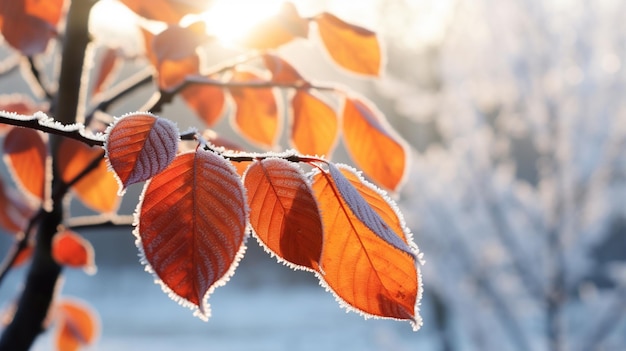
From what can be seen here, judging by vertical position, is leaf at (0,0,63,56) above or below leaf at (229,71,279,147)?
above

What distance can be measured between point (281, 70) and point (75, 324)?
46cm

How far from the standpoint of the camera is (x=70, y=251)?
613 millimetres

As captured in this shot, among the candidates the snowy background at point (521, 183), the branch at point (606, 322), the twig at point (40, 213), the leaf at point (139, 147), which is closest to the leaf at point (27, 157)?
the twig at point (40, 213)

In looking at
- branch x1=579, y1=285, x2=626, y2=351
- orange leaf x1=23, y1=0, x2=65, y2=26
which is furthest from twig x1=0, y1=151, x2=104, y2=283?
branch x1=579, y1=285, x2=626, y2=351

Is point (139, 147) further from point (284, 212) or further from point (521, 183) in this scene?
point (521, 183)

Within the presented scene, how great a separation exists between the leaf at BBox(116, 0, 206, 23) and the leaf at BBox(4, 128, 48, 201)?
0.44 feet

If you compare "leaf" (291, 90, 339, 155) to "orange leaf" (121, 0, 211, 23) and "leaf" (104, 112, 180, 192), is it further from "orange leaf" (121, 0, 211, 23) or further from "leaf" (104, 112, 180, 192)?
"leaf" (104, 112, 180, 192)

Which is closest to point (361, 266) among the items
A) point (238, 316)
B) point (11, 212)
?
Result: point (11, 212)

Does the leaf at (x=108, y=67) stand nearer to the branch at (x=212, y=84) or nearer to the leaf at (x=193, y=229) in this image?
the branch at (x=212, y=84)

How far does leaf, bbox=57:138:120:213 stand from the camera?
1.66 feet

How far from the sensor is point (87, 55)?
56 centimetres

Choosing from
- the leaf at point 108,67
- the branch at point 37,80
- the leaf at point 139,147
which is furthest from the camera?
the leaf at point 108,67

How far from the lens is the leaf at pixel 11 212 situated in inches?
24.5

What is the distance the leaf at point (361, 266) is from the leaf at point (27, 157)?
293mm
